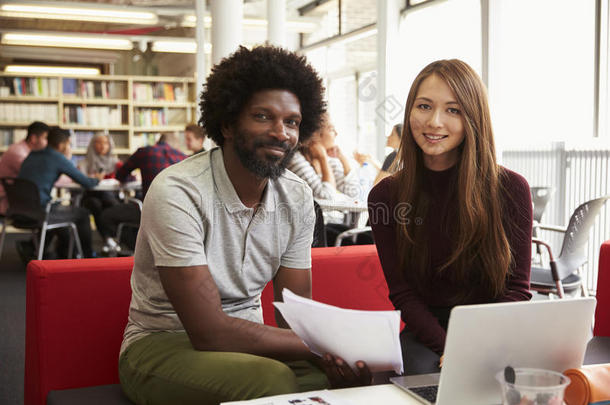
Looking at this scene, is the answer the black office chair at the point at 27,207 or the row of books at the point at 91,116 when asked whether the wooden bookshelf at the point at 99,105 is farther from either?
the black office chair at the point at 27,207

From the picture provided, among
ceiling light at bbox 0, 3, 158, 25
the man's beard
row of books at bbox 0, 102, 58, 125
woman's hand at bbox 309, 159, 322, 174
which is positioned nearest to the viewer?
the man's beard

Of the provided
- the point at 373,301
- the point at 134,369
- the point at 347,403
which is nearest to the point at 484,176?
the point at 373,301

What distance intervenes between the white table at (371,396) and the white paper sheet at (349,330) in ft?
0.17

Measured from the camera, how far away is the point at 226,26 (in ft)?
15.8

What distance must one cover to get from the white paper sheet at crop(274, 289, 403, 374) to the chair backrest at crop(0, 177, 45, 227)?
448 centimetres

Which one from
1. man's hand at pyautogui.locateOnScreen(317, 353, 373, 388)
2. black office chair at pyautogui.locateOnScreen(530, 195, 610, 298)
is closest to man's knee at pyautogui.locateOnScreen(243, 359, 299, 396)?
man's hand at pyautogui.locateOnScreen(317, 353, 373, 388)

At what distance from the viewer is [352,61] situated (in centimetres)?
791

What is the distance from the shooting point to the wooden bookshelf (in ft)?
27.9

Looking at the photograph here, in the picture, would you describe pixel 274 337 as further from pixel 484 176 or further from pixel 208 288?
pixel 484 176

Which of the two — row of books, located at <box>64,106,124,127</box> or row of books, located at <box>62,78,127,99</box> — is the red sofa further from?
row of books, located at <box>62,78,127,99</box>

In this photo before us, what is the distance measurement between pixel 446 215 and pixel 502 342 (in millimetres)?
760

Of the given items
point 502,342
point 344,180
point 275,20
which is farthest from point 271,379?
point 275,20

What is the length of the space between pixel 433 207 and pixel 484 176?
0.53ft

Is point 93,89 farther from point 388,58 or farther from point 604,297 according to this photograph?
point 604,297
